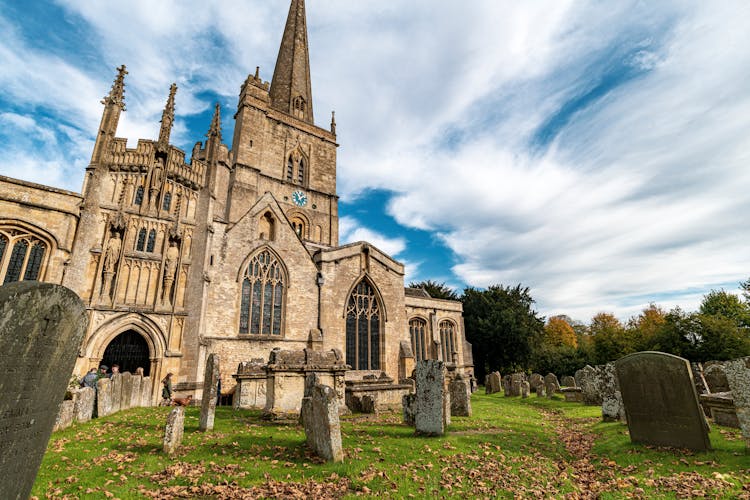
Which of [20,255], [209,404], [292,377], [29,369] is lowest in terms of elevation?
[209,404]

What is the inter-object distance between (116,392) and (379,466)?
9.69 metres

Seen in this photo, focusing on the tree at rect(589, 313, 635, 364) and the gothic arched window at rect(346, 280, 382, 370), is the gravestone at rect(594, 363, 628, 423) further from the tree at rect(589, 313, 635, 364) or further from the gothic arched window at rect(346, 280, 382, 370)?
the tree at rect(589, 313, 635, 364)

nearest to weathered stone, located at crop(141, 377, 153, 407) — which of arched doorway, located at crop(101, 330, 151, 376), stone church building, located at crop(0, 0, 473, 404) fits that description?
stone church building, located at crop(0, 0, 473, 404)

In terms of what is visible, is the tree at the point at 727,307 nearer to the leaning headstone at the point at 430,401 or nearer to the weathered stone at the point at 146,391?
the leaning headstone at the point at 430,401

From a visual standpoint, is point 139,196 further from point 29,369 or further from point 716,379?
point 716,379

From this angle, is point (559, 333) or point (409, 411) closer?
point (409, 411)

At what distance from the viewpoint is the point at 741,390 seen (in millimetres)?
6816

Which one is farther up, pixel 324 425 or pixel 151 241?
pixel 151 241

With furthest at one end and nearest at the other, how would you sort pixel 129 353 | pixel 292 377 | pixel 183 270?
1. pixel 183 270
2. pixel 129 353
3. pixel 292 377

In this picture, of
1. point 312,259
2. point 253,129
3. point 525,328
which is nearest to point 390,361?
point 312,259

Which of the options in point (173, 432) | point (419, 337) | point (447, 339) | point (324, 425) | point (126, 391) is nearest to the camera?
point (324, 425)

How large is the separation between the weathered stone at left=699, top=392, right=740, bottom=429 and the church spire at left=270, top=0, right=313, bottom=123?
3356 cm

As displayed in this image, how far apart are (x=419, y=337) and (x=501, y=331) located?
415 inches

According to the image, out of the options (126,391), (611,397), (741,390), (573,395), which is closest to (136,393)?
(126,391)
